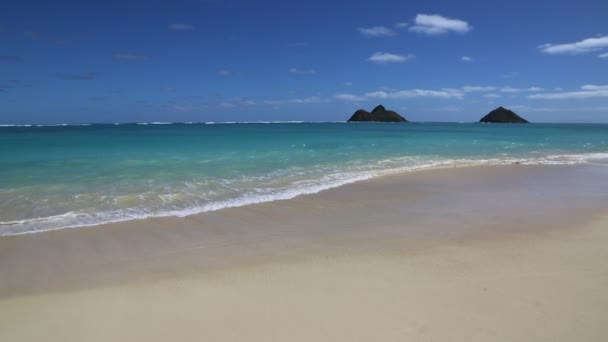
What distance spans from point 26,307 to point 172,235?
7.51 feet

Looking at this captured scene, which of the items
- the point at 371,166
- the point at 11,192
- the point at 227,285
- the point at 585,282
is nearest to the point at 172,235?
the point at 227,285

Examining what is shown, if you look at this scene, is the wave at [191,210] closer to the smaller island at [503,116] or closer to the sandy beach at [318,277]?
the sandy beach at [318,277]

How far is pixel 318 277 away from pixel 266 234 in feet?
6.23

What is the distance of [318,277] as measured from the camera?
406cm

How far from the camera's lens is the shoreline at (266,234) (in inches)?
174

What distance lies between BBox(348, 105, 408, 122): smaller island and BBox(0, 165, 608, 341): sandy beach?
149m

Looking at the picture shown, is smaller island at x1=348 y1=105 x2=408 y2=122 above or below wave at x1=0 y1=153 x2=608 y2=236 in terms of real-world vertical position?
above

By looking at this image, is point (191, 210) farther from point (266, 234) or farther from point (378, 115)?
point (378, 115)

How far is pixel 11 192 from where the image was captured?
29.2ft

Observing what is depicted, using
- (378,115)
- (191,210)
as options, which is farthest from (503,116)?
(191,210)

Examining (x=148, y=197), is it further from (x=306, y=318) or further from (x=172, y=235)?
(x=306, y=318)

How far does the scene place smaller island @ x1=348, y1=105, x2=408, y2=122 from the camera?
151m

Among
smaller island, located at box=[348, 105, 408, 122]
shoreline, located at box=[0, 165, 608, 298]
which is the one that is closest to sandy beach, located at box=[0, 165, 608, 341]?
shoreline, located at box=[0, 165, 608, 298]

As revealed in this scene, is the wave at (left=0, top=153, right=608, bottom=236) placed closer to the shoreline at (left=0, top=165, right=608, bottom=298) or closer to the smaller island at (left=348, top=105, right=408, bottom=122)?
the shoreline at (left=0, top=165, right=608, bottom=298)
